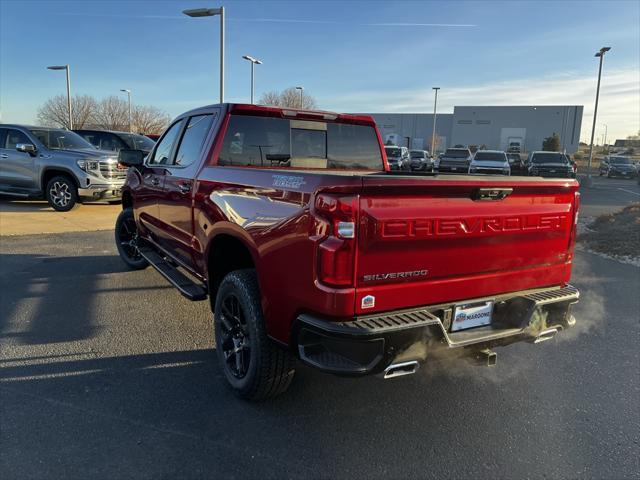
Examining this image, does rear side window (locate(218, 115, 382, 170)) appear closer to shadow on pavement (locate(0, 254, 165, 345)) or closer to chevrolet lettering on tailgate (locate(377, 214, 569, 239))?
chevrolet lettering on tailgate (locate(377, 214, 569, 239))

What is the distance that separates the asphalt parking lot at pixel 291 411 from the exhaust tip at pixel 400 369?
0.50 m

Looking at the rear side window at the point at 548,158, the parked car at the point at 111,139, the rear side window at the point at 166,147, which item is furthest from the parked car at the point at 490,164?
the rear side window at the point at 166,147

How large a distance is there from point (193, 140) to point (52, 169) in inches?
336

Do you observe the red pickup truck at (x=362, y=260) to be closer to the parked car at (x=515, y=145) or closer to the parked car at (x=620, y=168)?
the parked car at (x=620, y=168)

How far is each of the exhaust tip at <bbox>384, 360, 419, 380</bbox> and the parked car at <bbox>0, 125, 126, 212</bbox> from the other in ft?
34.1

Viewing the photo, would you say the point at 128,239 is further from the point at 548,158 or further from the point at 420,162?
the point at 420,162

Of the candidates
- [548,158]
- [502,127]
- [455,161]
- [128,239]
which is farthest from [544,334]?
[502,127]

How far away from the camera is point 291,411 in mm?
3201

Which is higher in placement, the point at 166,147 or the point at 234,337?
the point at 166,147

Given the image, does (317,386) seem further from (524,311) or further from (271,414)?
(524,311)

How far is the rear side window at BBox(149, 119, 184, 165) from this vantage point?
16.1 ft

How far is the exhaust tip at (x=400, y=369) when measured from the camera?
2.63 metres

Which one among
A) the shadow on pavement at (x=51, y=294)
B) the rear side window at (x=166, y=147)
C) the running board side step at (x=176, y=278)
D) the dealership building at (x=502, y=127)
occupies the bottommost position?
the shadow on pavement at (x=51, y=294)

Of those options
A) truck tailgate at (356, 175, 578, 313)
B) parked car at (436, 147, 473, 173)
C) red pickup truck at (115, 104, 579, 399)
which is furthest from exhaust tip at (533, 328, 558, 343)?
parked car at (436, 147, 473, 173)
